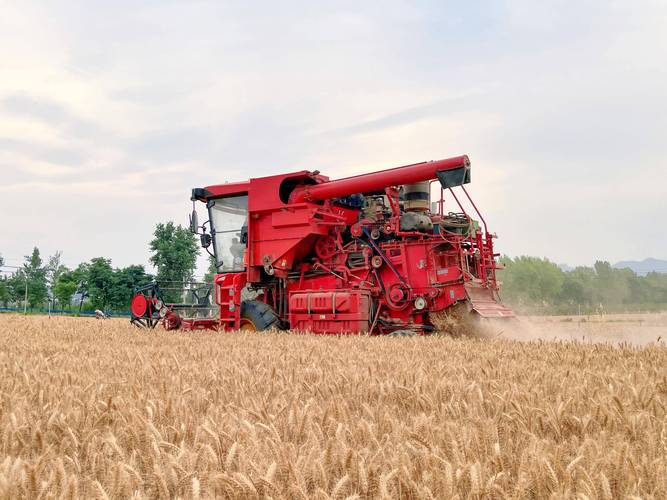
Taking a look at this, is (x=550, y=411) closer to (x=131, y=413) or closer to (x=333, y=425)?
(x=333, y=425)

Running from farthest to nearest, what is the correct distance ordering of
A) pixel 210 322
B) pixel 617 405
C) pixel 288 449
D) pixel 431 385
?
pixel 210 322, pixel 431 385, pixel 617 405, pixel 288 449

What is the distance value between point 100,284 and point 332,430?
52.3 m

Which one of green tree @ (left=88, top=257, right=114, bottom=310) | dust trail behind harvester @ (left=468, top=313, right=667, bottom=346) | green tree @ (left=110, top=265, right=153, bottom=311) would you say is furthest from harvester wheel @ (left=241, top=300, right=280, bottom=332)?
green tree @ (left=88, top=257, right=114, bottom=310)

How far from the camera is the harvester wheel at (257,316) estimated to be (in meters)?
11.3

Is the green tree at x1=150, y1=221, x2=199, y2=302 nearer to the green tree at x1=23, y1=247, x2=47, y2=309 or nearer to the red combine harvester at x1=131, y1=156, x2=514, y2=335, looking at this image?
the green tree at x1=23, y1=247, x2=47, y2=309

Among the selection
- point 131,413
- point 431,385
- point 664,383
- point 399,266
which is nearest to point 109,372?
point 131,413

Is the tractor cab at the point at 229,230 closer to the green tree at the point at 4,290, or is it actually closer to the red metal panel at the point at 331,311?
the red metal panel at the point at 331,311

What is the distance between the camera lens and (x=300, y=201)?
457 inches

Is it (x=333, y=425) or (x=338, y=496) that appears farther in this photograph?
(x=333, y=425)

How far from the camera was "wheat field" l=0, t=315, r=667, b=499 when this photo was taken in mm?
1792

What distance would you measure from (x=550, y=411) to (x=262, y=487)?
166cm

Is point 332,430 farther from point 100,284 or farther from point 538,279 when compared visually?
point 100,284

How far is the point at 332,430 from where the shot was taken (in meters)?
2.62

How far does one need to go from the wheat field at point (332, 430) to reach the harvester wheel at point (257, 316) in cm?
590
